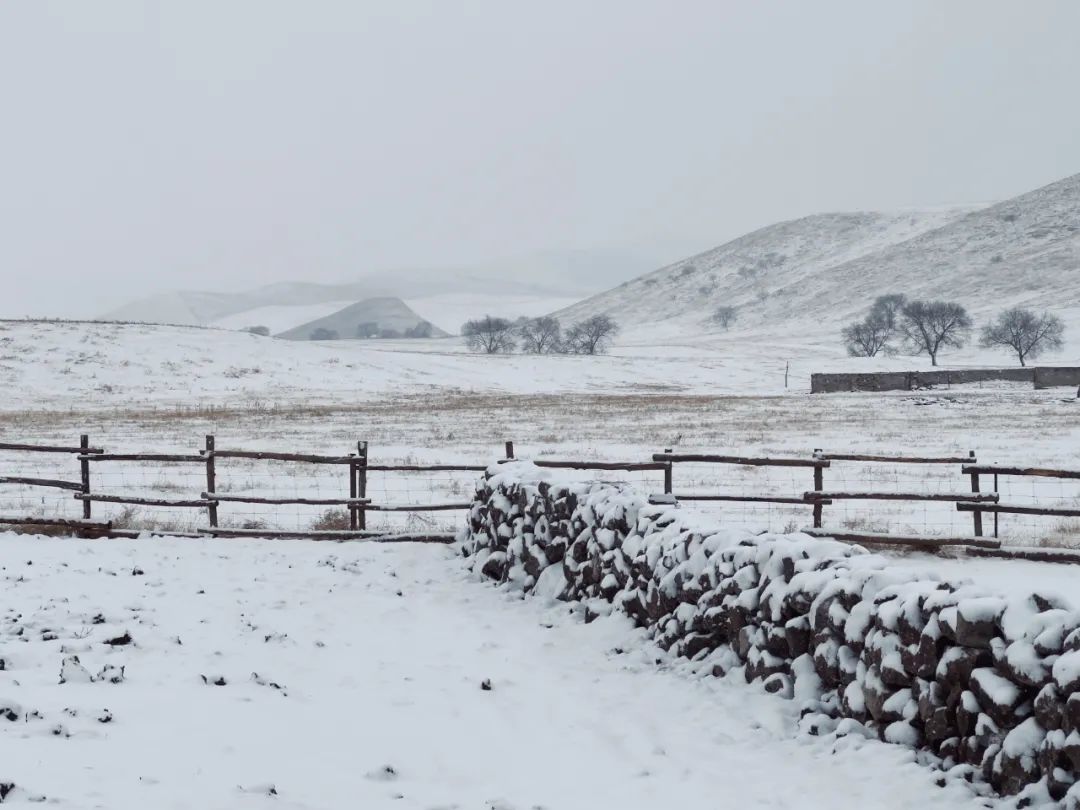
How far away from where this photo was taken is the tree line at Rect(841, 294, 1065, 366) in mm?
105312

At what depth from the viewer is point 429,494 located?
19.0 metres

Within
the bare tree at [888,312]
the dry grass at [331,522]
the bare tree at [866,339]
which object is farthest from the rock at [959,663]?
the bare tree at [888,312]

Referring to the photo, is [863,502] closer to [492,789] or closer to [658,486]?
[658,486]

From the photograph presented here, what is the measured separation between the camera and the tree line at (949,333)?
10531cm

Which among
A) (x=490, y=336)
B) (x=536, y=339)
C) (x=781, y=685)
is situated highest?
(x=536, y=339)

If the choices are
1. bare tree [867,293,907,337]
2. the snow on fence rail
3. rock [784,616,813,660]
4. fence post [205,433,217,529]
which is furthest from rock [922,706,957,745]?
bare tree [867,293,907,337]

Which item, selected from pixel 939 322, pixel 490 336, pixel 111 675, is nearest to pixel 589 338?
pixel 490 336

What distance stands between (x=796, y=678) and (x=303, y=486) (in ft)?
46.1

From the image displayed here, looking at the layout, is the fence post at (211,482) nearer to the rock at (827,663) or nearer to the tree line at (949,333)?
the rock at (827,663)

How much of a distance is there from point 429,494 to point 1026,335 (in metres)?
101

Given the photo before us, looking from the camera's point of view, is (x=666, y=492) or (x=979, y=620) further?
(x=666, y=492)

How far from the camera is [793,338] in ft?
492

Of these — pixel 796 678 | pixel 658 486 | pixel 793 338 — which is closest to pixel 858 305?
pixel 793 338

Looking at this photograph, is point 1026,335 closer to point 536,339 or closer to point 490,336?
point 490,336
